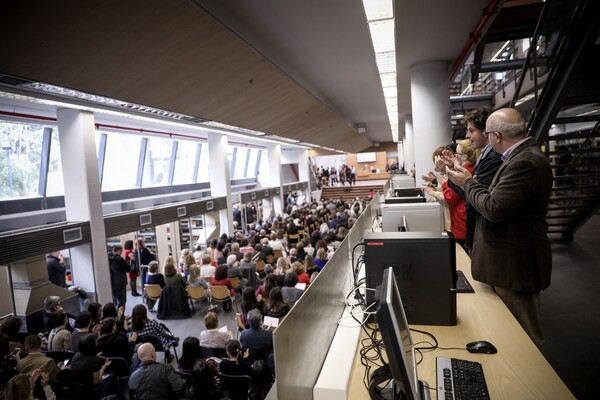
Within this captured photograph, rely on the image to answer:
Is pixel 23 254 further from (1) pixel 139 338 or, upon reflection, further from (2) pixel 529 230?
(2) pixel 529 230

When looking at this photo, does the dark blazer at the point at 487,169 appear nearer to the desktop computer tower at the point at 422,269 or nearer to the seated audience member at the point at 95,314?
the desktop computer tower at the point at 422,269

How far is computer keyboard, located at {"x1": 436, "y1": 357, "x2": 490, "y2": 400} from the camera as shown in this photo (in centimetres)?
130

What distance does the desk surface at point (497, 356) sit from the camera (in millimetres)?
1342

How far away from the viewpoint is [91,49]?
3.29 meters

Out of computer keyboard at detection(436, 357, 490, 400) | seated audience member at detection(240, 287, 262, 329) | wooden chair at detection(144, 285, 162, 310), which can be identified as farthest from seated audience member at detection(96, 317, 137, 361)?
computer keyboard at detection(436, 357, 490, 400)

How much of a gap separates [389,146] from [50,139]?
2325cm

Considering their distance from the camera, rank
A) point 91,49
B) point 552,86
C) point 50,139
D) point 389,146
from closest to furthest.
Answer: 1. point 91,49
2. point 552,86
3. point 50,139
4. point 389,146

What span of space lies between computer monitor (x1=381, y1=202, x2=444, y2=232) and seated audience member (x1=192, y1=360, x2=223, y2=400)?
76.8 inches

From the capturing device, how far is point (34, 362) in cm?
353

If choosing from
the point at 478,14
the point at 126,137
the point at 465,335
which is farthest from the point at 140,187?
the point at 465,335

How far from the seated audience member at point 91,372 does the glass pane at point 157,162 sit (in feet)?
31.7

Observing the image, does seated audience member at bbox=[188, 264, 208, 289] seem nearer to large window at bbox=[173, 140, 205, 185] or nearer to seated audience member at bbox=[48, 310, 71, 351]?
seated audience member at bbox=[48, 310, 71, 351]

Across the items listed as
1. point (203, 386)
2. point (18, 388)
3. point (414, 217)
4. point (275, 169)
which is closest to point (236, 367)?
point (203, 386)

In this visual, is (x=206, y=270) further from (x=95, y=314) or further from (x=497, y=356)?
(x=497, y=356)
